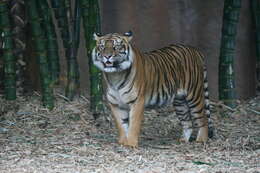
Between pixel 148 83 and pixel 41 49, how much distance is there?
159 centimetres

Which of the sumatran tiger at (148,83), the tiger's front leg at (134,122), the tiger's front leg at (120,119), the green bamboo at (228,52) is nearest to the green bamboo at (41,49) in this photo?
the sumatran tiger at (148,83)

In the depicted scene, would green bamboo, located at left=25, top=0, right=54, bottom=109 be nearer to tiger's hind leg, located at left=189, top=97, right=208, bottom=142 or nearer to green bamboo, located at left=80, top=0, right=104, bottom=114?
green bamboo, located at left=80, top=0, right=104, bottom=114

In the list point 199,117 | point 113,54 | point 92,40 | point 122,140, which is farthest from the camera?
point 92,40

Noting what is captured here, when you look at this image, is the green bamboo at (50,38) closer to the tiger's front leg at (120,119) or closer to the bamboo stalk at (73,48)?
the bamboo stalk at (73,48)

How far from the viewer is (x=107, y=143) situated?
23.0 ft

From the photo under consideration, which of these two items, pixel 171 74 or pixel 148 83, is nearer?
pixel 148 83

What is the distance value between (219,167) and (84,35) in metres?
3.04

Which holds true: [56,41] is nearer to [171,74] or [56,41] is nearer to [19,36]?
[19,36]

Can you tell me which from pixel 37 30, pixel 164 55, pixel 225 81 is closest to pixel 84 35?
pixel 37 30

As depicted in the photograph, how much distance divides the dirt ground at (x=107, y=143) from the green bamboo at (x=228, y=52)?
180mm

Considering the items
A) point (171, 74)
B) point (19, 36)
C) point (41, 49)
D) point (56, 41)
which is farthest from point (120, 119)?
point (19, 36)

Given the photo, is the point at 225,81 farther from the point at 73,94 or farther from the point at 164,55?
the point at 73,94

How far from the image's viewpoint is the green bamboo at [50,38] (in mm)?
8164

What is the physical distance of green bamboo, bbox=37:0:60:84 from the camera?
8164 millimetres
